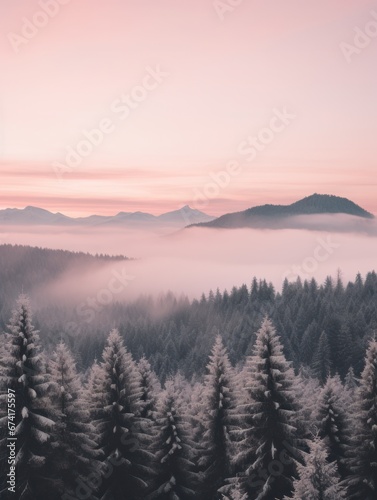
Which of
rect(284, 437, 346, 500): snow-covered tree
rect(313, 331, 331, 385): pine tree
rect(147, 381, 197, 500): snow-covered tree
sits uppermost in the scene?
rect(284, 437, 346, 500): snow-covered tree

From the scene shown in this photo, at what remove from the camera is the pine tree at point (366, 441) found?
93.6 feet

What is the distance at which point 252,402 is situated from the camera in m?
27.5

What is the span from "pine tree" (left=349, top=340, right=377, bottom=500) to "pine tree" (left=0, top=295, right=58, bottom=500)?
15313mm

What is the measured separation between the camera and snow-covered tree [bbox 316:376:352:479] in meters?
31.3

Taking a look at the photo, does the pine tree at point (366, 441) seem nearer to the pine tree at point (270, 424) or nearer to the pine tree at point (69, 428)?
the pine tree at point (270, 424)

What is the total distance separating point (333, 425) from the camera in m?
31.6

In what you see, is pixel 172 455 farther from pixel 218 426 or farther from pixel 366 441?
pixel 366 441

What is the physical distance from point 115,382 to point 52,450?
459 cm

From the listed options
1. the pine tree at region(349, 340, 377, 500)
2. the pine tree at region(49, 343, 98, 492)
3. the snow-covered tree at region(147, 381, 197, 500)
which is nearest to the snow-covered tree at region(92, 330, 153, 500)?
the snow-covered tree at region(147, 381, 197, 500)

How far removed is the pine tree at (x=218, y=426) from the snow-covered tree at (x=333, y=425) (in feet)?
17.1

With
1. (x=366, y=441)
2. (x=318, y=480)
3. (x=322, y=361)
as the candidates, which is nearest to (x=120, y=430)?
(x=318, y=480)

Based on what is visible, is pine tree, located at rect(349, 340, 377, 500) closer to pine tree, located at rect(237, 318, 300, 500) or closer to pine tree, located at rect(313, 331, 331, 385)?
pine tree, located at rect(237, 318, 300, 500)

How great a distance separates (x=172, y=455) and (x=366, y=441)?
1028cm

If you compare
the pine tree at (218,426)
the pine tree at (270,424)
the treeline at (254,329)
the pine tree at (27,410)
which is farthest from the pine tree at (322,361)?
the pine tree at (27,410)
